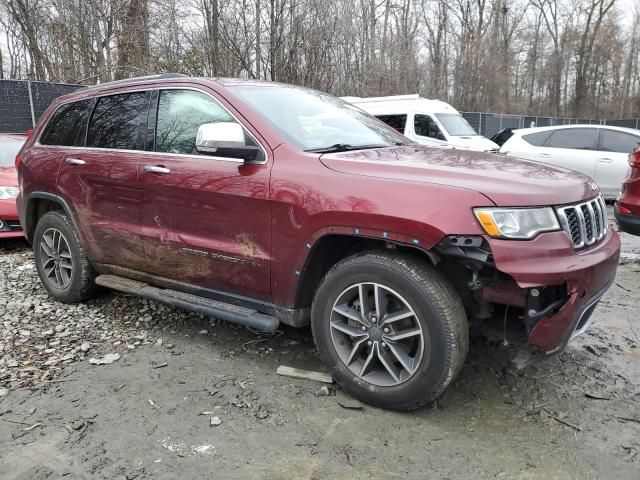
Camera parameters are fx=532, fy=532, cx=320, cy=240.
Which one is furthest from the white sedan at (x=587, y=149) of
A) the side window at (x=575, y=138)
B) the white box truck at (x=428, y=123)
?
the white box truck at (x=428, y=123)

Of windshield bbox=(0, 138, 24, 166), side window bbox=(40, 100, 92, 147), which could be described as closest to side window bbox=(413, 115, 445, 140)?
windshield bbox=(0, 138, 24, 166)

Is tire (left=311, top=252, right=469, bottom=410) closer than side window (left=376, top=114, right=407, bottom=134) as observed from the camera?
Yes

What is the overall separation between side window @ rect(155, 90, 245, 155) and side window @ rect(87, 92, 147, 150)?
0.69 feet

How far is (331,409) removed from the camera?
9.54 feet

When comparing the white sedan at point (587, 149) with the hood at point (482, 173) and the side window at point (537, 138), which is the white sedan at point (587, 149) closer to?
the side window at point (537, 138)

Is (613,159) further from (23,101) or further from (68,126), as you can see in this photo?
(23,101)

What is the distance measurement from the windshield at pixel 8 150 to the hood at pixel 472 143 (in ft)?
27.5

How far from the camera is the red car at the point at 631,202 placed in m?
5.04

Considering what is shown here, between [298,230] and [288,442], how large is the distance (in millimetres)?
1103

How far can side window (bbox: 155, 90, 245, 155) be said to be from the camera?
344cm

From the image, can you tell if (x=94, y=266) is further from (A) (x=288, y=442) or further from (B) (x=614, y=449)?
(B) (x=614, y=449)

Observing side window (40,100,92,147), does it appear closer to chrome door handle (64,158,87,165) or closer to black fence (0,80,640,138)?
chrome door handle (64,158,87,165)

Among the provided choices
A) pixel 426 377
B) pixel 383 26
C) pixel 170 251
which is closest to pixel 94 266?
pixel 170 251

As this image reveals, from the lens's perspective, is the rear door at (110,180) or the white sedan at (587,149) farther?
the white sedan at (587,149)
